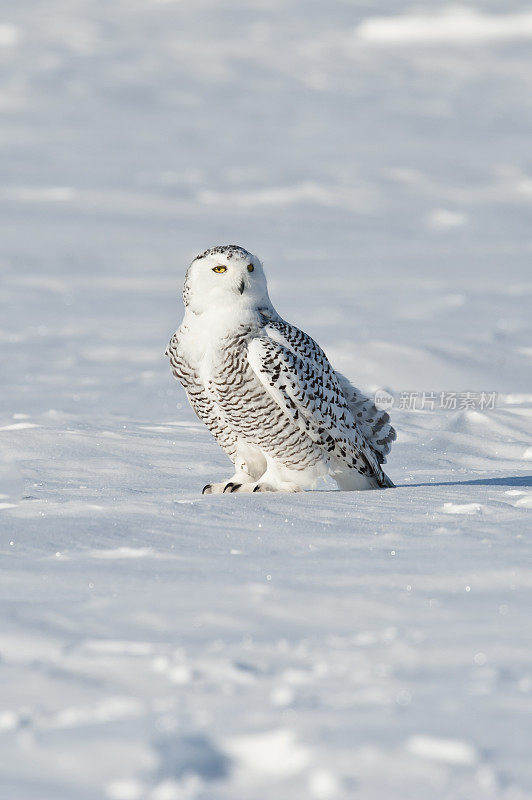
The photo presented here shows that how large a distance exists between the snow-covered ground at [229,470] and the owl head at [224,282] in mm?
745

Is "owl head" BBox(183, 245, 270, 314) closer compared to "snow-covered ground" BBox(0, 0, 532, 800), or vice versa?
"snow-covered ground" BBox(0, 0, 532, 800)

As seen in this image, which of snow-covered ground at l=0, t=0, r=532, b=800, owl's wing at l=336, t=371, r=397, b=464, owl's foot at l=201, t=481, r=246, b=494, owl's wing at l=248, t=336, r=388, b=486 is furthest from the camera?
owl's wing at l=336, t=371, r=397, b=464

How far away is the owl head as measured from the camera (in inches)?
175

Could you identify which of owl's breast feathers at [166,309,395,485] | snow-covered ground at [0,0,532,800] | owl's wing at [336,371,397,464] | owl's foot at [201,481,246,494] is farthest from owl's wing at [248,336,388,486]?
owl's foot at [201,481,246,494]

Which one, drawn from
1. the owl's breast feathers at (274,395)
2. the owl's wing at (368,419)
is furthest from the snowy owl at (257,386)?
the owl's wing at (368,419)

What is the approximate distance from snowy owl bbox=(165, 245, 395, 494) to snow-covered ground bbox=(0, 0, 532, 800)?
331 millimetres

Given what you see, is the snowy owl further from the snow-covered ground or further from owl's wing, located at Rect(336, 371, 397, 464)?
the snow-covered ground

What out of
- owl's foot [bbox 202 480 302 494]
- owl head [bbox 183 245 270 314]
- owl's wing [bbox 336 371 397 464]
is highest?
owl head [bbox 183 245 270 314]

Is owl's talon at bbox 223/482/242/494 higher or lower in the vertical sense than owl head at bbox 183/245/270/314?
lower

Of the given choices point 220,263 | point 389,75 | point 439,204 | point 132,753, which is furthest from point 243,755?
point 389,75

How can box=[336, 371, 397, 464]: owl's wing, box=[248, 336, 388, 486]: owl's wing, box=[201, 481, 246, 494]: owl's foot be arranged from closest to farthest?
box=[248, 336, 388, 486]: owl's wing
box=[201, 481, 246, 494]: owl's foot
box=[336, 371, 397, 464]: owl's wing

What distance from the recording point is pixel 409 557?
3.16m

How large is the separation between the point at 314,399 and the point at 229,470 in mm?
1112

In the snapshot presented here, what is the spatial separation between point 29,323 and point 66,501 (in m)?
6.41
